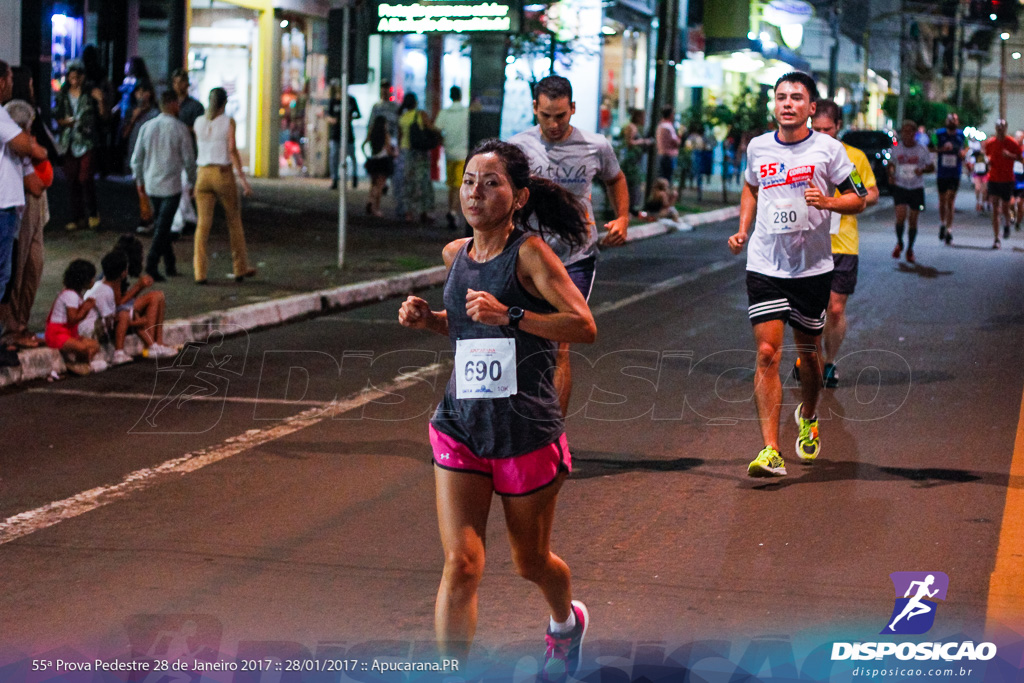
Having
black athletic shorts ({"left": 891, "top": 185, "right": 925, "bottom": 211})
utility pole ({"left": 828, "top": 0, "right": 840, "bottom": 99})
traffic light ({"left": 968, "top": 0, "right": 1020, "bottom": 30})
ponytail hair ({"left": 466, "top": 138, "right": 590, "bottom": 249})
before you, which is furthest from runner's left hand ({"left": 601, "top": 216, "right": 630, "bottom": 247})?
utility pole ({"left": 828, "top": 0, "right": 840, "bottom": 99})

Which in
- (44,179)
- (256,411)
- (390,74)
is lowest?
(256,411)

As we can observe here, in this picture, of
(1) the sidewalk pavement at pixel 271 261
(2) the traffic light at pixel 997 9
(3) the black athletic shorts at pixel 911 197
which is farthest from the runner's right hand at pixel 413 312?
(2) the traffic light at pixel 997 9

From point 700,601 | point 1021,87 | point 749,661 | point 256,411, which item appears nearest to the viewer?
point 749,661

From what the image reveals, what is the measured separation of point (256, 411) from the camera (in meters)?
8.37

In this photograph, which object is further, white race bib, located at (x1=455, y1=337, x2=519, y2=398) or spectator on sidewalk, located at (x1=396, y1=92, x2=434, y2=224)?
spectator on sidewalk, located at (x1=396, y1=92, x2=434, y2=224)

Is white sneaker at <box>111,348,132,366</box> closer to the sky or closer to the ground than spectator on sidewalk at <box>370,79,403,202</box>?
closer to the ground

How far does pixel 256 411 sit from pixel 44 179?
241 centimetres

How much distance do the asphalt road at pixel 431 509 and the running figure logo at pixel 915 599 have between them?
0.05 meters

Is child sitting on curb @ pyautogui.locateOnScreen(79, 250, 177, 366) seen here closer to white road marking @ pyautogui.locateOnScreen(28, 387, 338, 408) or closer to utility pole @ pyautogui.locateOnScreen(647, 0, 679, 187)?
white road marking @ pyautogui.locateOnScreen(28, 387, 338, 408)

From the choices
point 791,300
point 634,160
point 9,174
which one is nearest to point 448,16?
point 634,160

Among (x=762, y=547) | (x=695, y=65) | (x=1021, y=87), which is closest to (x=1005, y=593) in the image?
(x=762, y=547)

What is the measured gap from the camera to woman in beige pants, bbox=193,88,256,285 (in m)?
13.2

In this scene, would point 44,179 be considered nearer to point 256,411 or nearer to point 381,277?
point 256,411

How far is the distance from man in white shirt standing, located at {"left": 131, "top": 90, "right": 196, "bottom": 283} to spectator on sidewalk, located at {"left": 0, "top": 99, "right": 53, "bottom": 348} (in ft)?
11.3
